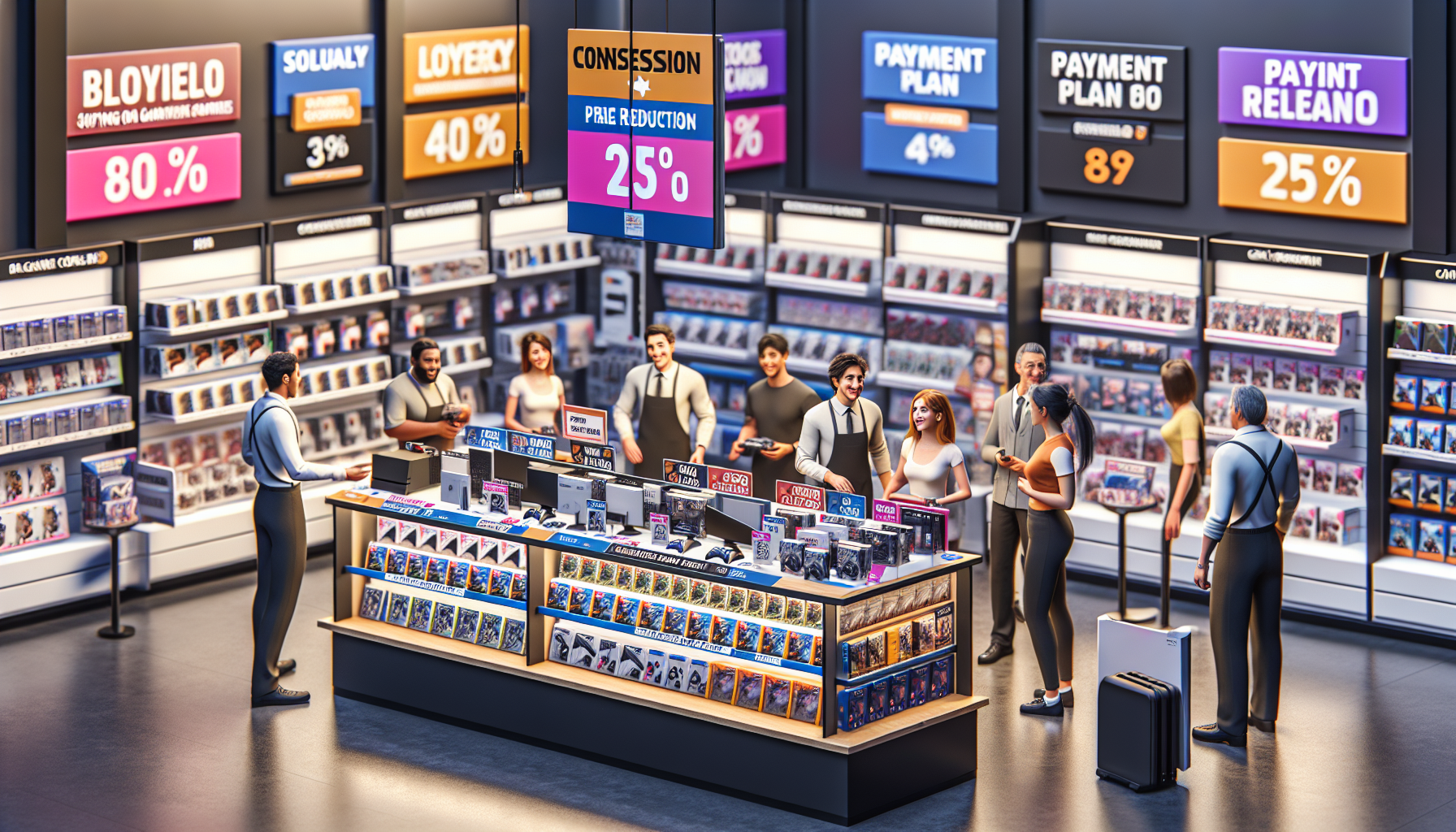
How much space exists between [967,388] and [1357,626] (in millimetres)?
2776

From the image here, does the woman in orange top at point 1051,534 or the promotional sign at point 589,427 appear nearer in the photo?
the woman in orange top at point 1051,534

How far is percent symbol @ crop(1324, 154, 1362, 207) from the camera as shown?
10.4m

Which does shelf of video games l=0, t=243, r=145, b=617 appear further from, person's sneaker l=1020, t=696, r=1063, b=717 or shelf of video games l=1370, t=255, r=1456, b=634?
shelf of video games l=1370, t=255, r=1456, b=634

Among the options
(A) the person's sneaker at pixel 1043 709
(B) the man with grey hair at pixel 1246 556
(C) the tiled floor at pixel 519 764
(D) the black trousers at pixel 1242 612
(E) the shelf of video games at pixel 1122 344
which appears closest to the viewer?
(C) the tiled floor at pixel 519 764

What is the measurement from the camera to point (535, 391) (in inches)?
422

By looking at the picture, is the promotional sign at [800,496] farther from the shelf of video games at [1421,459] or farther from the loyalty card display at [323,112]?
the loyalty card display at [323,112]

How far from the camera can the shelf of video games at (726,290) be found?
41.2ft

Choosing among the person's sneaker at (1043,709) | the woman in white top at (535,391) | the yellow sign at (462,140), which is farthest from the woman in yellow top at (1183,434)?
the yellow sign at (462,140)

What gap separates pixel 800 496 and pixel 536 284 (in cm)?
543

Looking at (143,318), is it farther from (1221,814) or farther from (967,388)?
(1221,814)

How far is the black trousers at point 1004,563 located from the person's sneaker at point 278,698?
11.4 feet

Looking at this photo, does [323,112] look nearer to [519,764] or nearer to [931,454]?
[931,454]

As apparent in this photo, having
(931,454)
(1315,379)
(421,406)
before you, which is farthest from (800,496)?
(1315,379)

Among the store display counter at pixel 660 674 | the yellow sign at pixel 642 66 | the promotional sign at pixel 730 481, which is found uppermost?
the yellow sign at pixel 642 66
